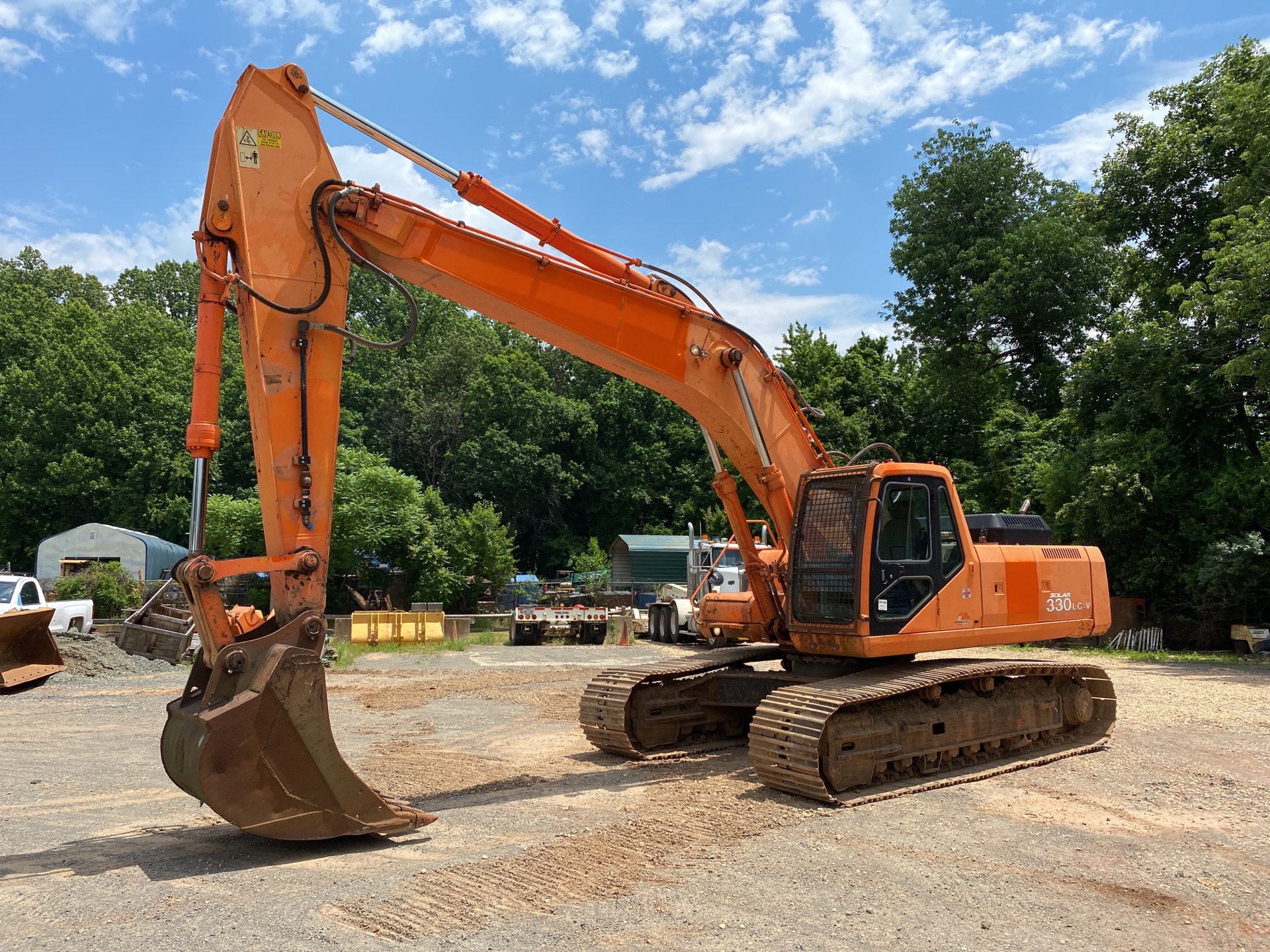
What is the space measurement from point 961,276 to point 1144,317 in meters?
11.4

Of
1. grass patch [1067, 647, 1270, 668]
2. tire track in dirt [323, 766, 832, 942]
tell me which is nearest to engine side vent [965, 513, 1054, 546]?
tire track in dirt [323, 766, 832, 942]

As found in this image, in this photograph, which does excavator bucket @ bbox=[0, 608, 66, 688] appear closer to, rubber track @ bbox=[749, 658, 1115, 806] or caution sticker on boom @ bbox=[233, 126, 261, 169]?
caution sticker on boom @ bbox=[233, 126, 261, 169]

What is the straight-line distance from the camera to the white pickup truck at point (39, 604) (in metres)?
16.6

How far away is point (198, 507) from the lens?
6.08 meters

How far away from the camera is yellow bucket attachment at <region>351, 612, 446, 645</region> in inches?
950

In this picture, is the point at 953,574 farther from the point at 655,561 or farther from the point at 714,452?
the point at 655,561

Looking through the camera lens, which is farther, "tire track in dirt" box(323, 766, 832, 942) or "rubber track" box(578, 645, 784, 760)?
"rubber track" box(578, 645, 784, 760)

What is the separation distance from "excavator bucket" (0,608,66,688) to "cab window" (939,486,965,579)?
14.0 metres

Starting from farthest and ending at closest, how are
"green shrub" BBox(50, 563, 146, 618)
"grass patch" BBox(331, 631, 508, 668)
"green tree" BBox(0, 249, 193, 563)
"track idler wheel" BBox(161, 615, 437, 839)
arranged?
"green tree" BBox(0, 249, 193, 563)
"green shrub" BBox(50, 563, 146, 618)
"grass patch" BBox(331, 631, 508, 668)
"track idler wheel" BBox(161, 615, 437, 839)

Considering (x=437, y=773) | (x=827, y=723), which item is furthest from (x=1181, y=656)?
(x=437, y=773)

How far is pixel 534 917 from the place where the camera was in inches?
200

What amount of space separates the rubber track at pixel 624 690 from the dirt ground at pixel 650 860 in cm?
21

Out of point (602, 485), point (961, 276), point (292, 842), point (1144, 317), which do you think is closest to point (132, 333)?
point (602, 485)

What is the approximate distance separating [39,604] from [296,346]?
1386 centimetres
